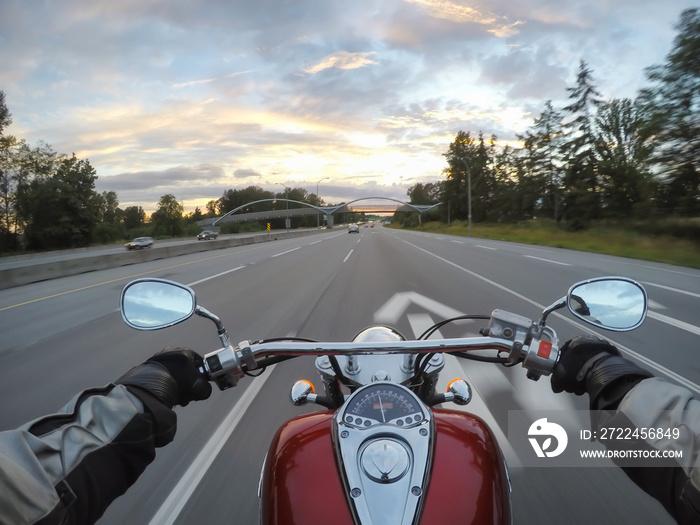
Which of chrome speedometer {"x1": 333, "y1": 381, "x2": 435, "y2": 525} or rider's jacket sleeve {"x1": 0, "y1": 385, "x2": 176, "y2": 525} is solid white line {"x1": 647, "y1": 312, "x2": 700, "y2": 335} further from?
rider's jacket sleeve {"x1": 0, "y1": 385, "x2": 176, "y2": 525}

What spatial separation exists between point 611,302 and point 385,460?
4.18 ft

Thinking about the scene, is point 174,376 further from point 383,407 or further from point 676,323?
point 676,323

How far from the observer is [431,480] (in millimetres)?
1354

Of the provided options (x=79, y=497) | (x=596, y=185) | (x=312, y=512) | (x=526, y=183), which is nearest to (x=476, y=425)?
(x=312, y=512)

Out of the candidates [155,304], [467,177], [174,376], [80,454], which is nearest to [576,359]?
[174,376]

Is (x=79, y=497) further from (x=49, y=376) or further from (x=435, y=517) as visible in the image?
(x=49, y=376)

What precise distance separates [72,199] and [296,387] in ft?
208

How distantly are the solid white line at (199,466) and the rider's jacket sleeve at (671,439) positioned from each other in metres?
2.26

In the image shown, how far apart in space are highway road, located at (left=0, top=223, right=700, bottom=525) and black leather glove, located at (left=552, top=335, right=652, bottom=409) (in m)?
1.13

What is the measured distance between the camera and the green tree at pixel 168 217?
11638 centimetres

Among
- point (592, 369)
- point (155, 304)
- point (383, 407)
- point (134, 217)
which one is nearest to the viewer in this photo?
point (383, 407)

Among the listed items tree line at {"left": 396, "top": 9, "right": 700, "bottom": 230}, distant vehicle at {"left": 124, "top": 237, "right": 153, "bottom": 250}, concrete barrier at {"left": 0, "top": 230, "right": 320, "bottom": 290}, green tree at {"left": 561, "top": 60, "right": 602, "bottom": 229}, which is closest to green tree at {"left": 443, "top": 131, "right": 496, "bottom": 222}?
tree line at {"left": 396, "top": 9, "right": 700, "bottom": 230}

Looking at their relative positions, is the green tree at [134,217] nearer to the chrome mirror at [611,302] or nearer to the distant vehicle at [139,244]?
the distant vehicle at [139,244]

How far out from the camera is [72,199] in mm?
56469
